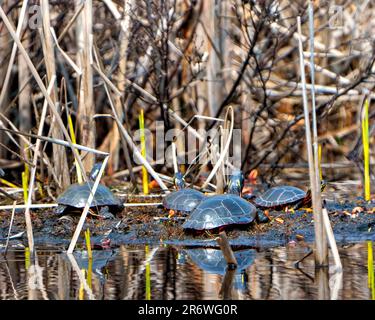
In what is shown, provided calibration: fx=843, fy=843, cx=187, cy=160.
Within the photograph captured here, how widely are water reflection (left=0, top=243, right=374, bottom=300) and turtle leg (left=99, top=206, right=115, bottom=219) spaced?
0.92m

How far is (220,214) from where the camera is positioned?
5.99 meters

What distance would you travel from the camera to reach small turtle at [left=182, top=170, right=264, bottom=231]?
5957 millimetres

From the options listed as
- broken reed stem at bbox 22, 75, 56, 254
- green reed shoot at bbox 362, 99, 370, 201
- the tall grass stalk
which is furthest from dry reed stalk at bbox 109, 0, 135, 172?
the tall grass stalk

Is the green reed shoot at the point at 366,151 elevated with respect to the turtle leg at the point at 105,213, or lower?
elevated

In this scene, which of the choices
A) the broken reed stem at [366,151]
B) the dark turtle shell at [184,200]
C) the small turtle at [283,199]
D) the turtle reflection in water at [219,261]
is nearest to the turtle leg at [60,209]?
the dark turtle shell at [184,200]

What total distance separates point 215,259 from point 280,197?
5.45 feet

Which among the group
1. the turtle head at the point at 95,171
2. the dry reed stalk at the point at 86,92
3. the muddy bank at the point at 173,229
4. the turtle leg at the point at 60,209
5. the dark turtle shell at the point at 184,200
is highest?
the dry reed stalk at the point at 86,92

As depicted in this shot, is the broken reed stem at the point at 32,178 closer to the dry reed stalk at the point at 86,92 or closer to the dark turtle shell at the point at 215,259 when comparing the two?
the dry reed stalk at the point at 86,92

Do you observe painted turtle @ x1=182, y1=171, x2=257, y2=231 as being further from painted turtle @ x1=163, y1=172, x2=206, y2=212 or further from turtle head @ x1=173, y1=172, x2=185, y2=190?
turtle head @ x1=173, y1=172, x2=185, y2=190

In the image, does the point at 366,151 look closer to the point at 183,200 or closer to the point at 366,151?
the point at 366,151

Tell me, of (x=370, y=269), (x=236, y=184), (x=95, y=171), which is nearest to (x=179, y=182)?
(x=236, y=184)

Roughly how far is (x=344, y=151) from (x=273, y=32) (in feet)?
8.65

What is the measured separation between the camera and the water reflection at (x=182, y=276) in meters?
4.25
